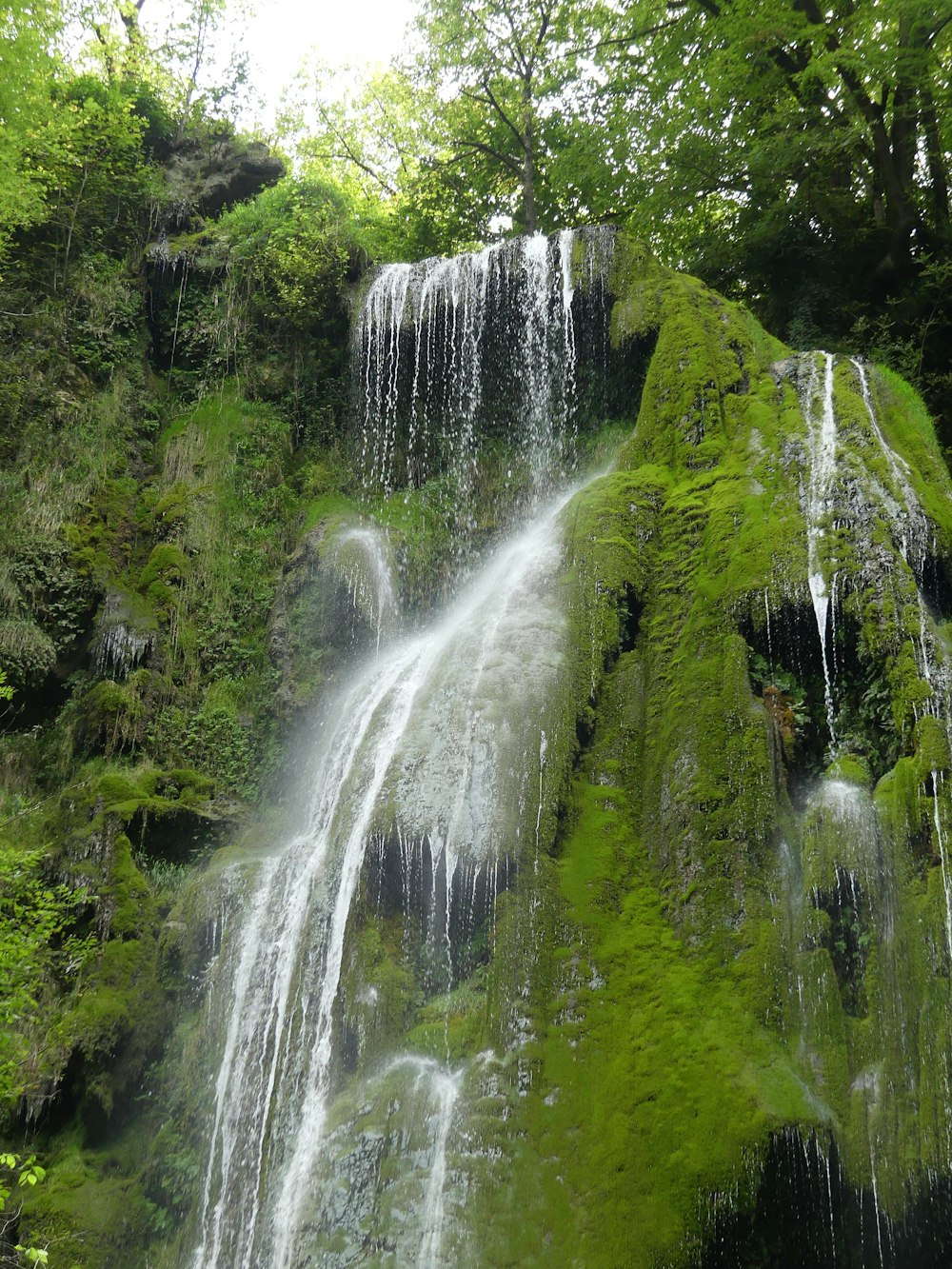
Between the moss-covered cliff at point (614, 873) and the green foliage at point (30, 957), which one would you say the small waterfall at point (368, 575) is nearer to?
the moss-covered cliff at point (614, 873)

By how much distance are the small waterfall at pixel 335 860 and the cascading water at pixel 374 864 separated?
1cm

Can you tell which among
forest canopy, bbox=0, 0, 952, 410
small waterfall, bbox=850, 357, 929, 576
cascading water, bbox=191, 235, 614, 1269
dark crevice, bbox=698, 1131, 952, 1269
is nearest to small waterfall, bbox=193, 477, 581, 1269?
cascading water, bbox=191, 235, 614, 1269

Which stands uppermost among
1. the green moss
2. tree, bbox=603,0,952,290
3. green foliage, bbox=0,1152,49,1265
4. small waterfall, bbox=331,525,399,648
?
tree, bbox=603,0,952,290

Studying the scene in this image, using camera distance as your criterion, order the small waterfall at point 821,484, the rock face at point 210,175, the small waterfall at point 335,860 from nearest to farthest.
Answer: the small waterfall at point 335,860
the small waterfall at point 821,484
the rock face at point 210,175

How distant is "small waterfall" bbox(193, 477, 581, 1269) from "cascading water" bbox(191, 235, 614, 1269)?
14 millimetres

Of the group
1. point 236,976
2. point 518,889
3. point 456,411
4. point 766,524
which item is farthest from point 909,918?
point 456,411

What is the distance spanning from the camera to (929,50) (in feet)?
36.4

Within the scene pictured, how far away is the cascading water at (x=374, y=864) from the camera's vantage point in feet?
21.4

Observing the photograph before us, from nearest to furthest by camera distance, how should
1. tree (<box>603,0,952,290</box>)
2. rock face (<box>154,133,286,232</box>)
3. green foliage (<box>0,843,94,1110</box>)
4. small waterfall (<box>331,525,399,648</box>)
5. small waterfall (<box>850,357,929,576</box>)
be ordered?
1. green foliage (<box>0,843,94,1110</box>)
2. small waterfall (<box>850,357,929,576</box>)
3. small waterfall (<box>331,525,399,648</box>)
4. tree (<box>603,0,952,290</box>)
5. rock face (<box>154,133,286,232</box>)

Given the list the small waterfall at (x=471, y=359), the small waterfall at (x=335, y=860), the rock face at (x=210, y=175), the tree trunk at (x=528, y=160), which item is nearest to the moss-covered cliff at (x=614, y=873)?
the small waterfall at (x=335, y=860)

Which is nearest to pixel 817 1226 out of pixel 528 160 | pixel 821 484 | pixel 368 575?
pixel 821 484

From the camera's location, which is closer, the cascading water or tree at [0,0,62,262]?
the cascading water

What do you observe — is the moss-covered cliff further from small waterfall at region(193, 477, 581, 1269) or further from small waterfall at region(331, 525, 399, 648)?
small waterfall at region(193, 477, 581, 1269)

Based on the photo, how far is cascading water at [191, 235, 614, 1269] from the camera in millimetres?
6520
